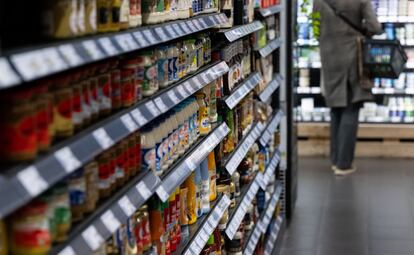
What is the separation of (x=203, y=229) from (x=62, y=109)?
1714 millimetres

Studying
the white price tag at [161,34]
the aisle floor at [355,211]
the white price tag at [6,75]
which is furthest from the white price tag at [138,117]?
the aisle floor at [355,211]

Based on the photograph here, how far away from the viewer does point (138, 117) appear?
276 cm

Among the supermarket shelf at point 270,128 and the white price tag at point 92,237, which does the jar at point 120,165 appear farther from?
the supermarket shelf at point 270,128

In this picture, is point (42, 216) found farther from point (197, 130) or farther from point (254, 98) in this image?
point (254, 98)

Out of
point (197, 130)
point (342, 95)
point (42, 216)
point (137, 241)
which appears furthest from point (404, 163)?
point (42, 216)

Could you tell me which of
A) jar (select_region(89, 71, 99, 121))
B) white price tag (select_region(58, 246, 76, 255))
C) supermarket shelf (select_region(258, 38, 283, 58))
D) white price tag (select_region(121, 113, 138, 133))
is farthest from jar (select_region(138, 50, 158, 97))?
supermarket shelf (select_region(258, 38, 283, 58))

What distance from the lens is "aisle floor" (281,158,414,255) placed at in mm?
6641

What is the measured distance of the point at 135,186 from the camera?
281 cm

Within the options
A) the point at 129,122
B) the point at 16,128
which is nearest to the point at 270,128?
the point at 129,122

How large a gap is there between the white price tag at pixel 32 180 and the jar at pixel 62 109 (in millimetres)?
316

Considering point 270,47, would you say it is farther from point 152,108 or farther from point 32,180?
point 32,180

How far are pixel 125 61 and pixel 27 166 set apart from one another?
1009mm

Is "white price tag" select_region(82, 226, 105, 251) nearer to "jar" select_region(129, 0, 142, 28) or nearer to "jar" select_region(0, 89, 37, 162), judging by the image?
"jar" select_region(0, 89, 37, 162)

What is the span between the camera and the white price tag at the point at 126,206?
8.55 feet
